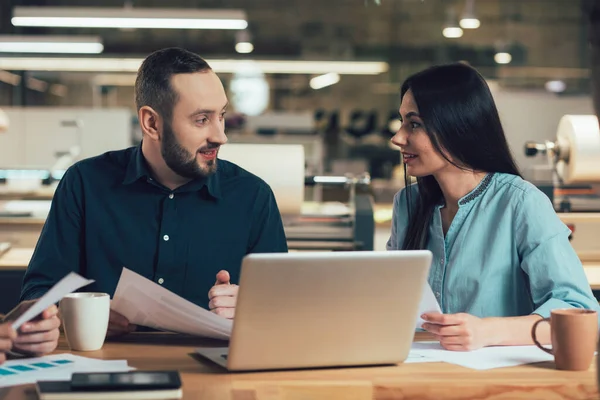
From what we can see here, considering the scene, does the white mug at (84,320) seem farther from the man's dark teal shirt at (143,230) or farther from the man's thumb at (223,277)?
the man's dark teal shirt at (143,230)

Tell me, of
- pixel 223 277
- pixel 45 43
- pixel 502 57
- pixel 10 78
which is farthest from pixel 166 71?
pixel 10 78

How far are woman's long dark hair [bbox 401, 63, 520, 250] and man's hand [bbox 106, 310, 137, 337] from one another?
81 cm

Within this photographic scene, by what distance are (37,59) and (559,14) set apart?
8.19 metres

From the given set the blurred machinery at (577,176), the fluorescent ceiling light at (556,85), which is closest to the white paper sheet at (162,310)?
the blurred machinery at (577,176)

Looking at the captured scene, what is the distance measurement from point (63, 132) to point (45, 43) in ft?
6.28

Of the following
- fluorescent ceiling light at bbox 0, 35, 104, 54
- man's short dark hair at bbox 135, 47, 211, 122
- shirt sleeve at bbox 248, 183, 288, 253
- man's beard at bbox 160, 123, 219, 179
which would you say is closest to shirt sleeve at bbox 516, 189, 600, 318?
shirt sleeve at bbox 248, 183, 288, 253

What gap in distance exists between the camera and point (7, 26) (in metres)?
9.35

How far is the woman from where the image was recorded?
192cm

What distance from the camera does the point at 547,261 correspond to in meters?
1.87

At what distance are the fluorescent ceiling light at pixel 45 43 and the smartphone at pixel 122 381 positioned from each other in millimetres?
6271

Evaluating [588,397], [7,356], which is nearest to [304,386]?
[588,397]

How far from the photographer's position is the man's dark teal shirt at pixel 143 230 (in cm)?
208

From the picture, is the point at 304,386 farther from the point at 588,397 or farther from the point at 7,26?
the point at 7,26

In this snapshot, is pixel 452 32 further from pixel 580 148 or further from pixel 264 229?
pixel 264 229
